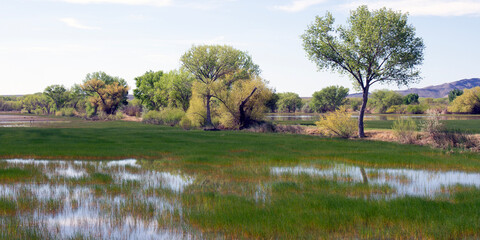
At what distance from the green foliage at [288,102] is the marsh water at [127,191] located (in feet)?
550

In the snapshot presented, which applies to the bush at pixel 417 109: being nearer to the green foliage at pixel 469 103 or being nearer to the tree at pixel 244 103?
the green foliage at pixel 469 103

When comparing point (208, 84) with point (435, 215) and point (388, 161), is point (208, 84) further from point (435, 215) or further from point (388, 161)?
point (435, 215)

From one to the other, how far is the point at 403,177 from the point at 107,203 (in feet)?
41.6

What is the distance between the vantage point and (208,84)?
2196 inches

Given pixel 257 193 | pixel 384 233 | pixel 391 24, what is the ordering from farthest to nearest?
pixel 391 24 → pixel 257 193 → pixel 384 233

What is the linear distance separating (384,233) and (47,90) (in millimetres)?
162251

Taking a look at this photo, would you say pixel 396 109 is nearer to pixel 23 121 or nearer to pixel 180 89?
pixel 180 89

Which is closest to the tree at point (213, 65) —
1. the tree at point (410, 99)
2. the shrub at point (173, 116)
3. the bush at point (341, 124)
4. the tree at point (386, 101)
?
the shrub at point (173, 116)

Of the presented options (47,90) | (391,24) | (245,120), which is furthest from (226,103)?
(47,90)

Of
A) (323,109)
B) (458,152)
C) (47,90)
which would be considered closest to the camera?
(458,152)

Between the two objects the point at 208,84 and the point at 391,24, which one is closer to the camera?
the point at 391,24

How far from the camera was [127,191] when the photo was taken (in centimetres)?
1312

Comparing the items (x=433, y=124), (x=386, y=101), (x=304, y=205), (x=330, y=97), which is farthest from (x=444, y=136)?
(x=330, y=97)

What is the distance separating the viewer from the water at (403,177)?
1355 cm
